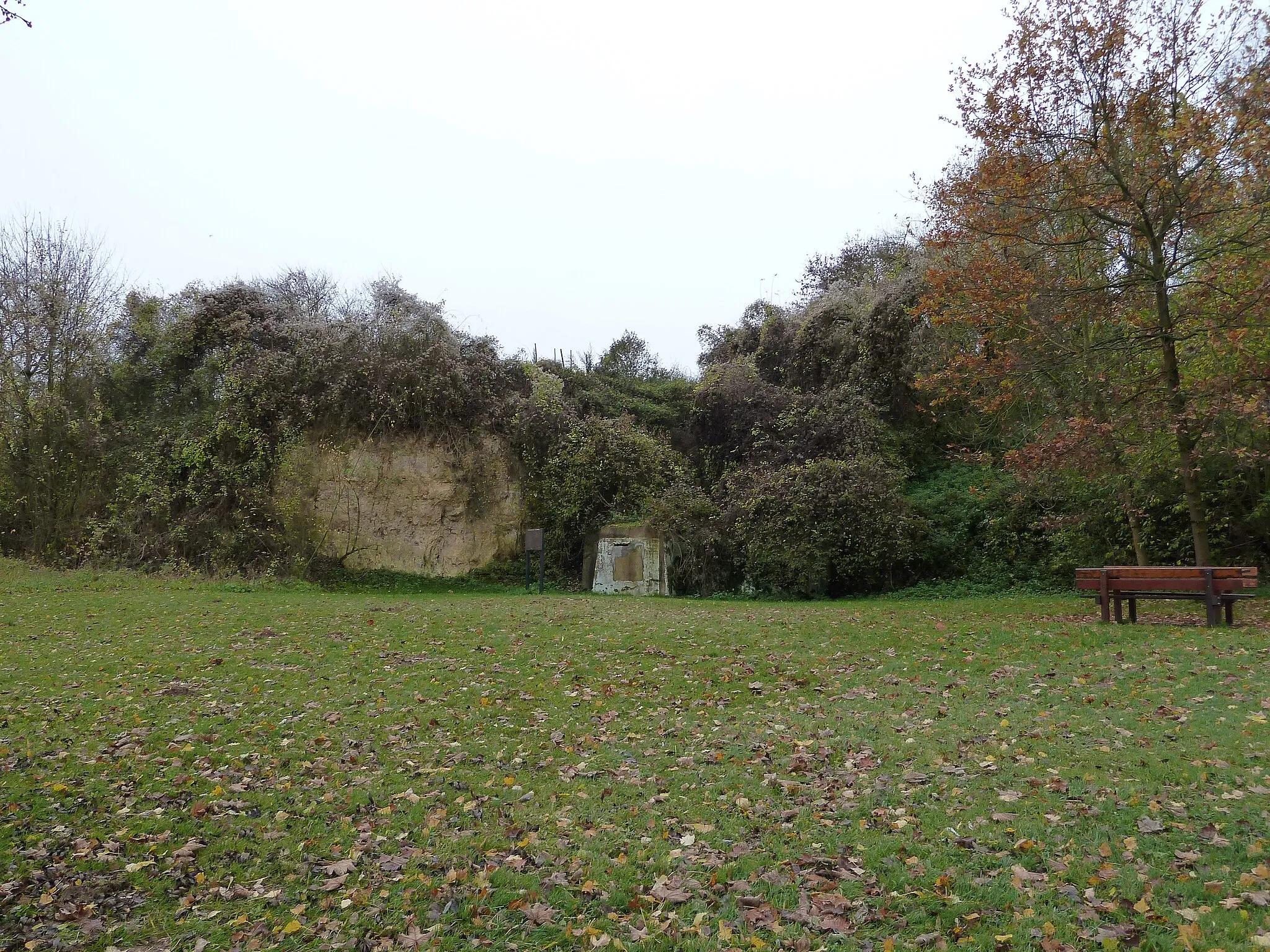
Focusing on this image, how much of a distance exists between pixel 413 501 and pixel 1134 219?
16.9 m

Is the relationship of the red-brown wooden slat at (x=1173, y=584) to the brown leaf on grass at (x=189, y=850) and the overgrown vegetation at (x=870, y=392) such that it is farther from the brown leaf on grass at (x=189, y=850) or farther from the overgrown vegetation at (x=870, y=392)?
the brown leaf on grass at (x=189, y=850)

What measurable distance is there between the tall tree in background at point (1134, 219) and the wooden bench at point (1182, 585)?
217 centimetres

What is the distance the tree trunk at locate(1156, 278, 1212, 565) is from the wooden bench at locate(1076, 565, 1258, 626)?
2126 millimetres

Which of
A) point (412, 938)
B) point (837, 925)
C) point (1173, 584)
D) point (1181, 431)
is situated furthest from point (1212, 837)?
point (1181, 431)

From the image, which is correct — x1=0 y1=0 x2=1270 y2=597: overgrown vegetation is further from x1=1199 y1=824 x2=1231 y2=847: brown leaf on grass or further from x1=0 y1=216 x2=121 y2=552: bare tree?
x1=1199 y1=824 x2=1231 y2=847: brown leaf on grass

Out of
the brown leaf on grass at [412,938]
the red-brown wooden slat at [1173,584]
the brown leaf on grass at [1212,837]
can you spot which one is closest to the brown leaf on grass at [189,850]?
the brown leaf on grass at [412,938]

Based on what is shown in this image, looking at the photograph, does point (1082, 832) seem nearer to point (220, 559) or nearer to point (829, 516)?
point (829, 516)

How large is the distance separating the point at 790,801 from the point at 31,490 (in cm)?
2259

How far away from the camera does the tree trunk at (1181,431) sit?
12.0 m

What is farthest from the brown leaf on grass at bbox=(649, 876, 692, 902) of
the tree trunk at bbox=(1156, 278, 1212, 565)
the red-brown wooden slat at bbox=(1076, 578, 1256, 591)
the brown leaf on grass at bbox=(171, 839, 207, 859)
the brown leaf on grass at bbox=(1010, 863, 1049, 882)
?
the tree trunk at bbox=(1156, 278, 1212, 565)

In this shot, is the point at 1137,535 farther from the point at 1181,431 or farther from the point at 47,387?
the point at 47,387

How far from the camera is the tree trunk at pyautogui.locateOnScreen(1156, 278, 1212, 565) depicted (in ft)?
39.4

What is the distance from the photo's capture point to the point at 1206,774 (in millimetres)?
5008

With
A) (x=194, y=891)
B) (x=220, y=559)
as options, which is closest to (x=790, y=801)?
Answer: (x=194, y=891)
